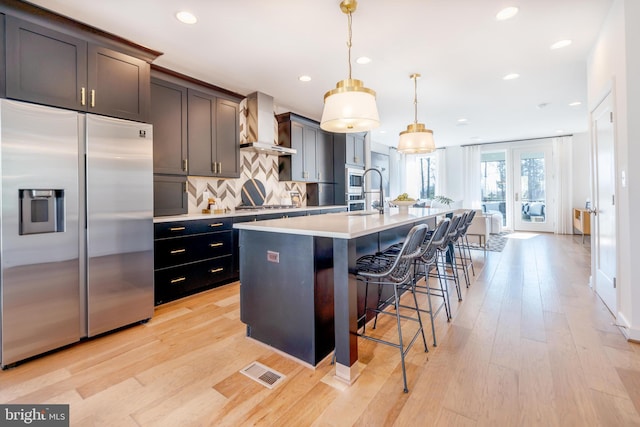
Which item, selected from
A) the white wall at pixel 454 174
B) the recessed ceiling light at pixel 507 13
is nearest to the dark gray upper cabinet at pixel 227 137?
the recessed ceiling light at pixel 507 13

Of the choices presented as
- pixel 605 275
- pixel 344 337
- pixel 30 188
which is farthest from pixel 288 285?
pixel 605 275

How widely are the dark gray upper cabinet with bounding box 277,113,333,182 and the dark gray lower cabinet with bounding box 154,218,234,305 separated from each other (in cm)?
178

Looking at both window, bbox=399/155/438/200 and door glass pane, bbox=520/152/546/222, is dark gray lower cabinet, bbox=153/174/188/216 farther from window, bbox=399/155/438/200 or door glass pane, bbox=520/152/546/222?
door glass pane, bbox=520/152/546/222

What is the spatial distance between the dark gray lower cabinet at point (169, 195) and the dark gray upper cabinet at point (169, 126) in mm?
101

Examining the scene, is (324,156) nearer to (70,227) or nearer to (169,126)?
(169,126)

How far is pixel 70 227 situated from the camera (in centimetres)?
223

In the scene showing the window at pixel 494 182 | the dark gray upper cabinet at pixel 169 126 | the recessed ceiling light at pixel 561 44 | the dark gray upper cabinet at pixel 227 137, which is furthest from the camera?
the window at pixel 494 182

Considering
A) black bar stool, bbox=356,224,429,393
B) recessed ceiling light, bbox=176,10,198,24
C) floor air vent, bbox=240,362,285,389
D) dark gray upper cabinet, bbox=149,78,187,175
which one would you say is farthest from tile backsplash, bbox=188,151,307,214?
black bar stool, bbox=356,224,429,393

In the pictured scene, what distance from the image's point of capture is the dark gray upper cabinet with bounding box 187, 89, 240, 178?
3668 millimetres

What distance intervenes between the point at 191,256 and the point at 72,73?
1929 mm

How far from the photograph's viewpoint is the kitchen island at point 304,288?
5.84 feet

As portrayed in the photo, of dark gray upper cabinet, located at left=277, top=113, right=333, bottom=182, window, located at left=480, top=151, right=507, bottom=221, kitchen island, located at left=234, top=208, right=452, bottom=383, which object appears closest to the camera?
kitchen island, located at left=234, top=208, right=452, bottom=383

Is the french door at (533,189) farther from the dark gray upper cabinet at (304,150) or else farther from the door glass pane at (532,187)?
the dark gray upper cabinet at (304,150)

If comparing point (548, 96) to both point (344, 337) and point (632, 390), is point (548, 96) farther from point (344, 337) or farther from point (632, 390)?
point (344, 337)
